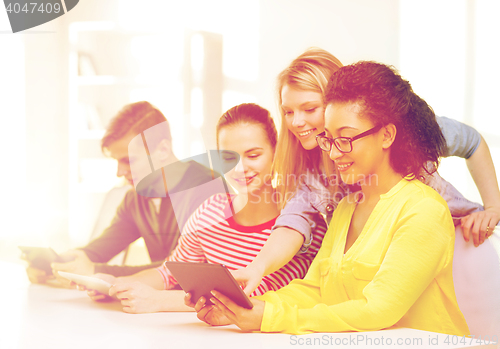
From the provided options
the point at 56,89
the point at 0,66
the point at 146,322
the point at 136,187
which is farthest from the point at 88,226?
the point at 146,322

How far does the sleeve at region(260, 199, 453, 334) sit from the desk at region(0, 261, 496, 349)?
0.07 ft

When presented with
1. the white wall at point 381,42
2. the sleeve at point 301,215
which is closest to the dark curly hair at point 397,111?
the sleeve at point 301,215

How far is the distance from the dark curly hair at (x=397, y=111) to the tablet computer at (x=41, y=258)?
3.76 ft

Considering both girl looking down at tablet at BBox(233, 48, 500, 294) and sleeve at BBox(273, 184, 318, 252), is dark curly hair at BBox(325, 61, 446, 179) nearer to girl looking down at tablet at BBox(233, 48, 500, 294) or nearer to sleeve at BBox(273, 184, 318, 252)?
girl looking down at tablet at BBox(233, 48, 500, 294)

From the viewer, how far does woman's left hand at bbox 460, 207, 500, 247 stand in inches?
36.8

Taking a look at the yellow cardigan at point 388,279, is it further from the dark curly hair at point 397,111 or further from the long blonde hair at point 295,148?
the long blonde hair at point 295,148

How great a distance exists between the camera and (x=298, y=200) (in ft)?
3.45

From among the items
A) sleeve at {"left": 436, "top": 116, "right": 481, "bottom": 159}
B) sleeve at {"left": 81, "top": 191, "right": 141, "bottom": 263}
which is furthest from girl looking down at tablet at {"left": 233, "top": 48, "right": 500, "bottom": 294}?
sleeve at {"left": 81, "top": 191, "right": 141, "bottom": 263}

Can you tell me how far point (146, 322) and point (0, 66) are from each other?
71.2 inches

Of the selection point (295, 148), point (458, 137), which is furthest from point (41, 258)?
point (458, 137)

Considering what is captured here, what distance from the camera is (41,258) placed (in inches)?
57.3

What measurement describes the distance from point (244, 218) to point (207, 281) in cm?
41

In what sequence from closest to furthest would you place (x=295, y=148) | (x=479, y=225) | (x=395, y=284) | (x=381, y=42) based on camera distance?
(x=395, y=284), (x=479, y=225), (x=295, y=148), (x=381, y=42)

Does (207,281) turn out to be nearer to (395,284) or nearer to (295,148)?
(395,284)
